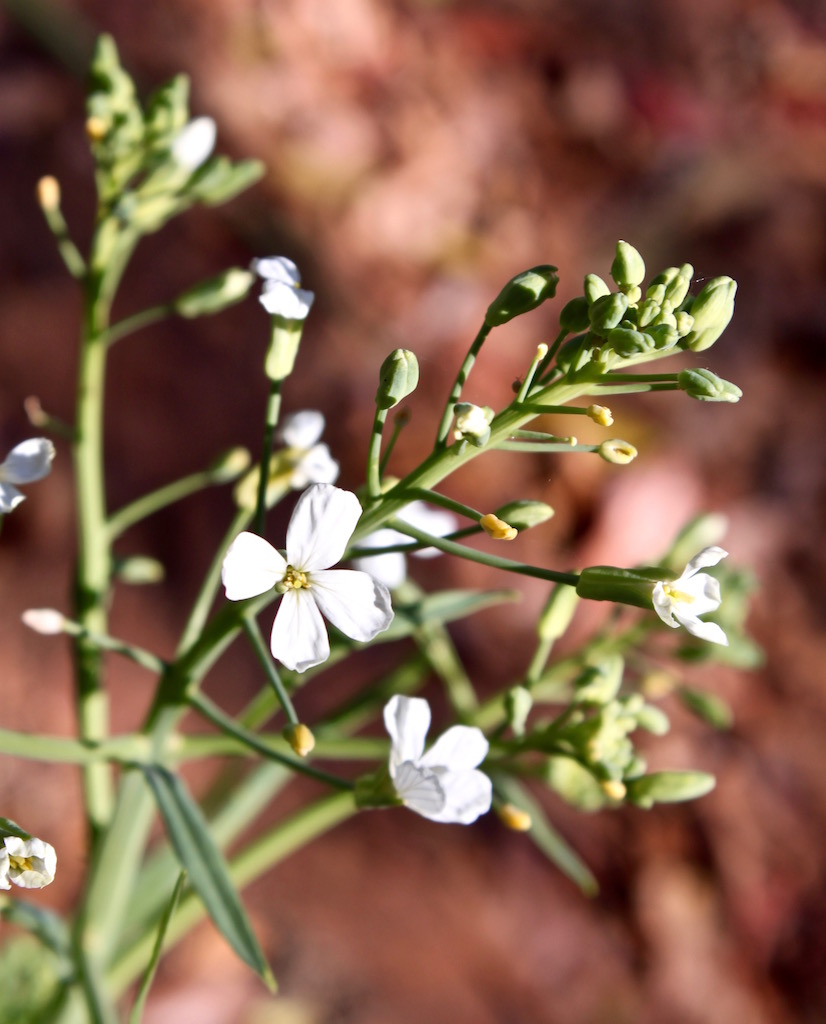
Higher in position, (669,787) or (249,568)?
(249,568)

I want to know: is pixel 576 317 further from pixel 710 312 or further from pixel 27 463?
pixel 27 463

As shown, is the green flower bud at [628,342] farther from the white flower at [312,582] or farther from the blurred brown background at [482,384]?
the blurred brown background at [482,384]

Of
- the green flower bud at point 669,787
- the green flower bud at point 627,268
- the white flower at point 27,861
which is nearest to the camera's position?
the white flower at point 27,861

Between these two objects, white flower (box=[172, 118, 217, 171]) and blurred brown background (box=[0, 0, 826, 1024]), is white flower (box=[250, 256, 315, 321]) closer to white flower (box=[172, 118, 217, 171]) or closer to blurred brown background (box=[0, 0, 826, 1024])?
white flower (box=[172, 118, 217, 171])

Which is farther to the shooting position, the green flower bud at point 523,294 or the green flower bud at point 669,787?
the green flower bud at point 669,787

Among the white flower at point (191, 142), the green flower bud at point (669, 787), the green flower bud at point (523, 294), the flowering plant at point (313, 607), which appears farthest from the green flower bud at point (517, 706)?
the white flower at point (191, 142)

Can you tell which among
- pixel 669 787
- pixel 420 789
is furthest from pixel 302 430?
pixel 669 787
